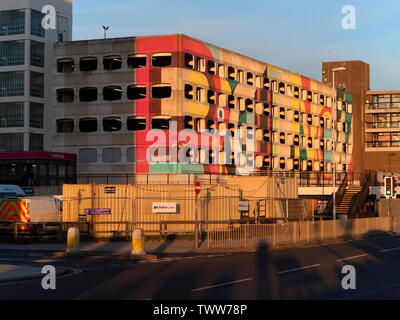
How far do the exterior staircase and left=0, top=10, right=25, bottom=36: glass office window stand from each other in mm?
37156

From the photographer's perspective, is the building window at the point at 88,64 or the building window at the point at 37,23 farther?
the building window at the point at 88,64

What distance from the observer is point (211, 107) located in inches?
3238

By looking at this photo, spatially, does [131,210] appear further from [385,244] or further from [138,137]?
[138,137]

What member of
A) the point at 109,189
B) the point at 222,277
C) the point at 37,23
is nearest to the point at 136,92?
the point at 37,23

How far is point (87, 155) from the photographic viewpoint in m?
80.1

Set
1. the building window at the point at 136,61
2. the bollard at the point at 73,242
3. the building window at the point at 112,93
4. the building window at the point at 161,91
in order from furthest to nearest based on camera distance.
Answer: the building window at the point at 112,93, the building window at the point at 136,61, the building window at the point at 161,91, the bollard at the point at 73,242

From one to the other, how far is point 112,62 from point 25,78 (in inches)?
364

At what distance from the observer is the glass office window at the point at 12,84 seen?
79.8m

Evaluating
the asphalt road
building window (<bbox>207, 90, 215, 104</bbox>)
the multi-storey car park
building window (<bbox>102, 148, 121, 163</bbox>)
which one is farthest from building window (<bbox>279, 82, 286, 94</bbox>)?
the asphalt road

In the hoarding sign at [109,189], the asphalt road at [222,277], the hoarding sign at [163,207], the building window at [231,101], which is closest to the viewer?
the asphalt road at [222,277]

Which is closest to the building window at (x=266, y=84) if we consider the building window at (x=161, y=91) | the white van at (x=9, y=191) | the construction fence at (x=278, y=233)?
the building window at (x=161, y=91)

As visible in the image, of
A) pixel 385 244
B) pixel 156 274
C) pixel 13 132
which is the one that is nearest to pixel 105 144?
pixel 13 132

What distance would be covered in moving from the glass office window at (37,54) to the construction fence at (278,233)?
44.9 meters

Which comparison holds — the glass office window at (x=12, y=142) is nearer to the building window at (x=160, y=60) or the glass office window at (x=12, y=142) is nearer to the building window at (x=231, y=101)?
the building window at (x=160, y=60)
